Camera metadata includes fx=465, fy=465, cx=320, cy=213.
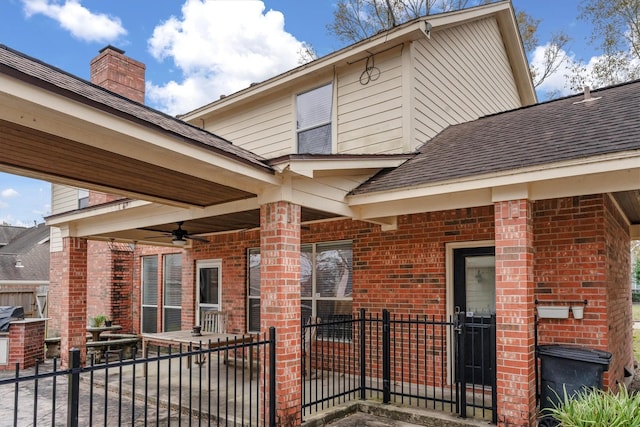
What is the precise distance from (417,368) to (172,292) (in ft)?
24.5

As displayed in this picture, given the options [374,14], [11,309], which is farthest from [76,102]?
[374,14]

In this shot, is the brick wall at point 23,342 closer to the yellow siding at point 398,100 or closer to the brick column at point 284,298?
the yellow siding at point 398,100

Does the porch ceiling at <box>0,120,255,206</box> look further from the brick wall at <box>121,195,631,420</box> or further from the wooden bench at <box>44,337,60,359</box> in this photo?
the wooden bench at <box>44,337,60,359</box>

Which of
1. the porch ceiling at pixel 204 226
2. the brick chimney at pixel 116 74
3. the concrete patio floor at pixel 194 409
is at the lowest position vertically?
the concrete patio floor at pixel 194 409

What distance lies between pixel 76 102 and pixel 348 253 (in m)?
5.34

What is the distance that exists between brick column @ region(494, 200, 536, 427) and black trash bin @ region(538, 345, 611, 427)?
220mm

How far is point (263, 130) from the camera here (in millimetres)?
9438

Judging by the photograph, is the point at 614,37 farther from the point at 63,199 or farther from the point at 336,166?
the point at 63,199

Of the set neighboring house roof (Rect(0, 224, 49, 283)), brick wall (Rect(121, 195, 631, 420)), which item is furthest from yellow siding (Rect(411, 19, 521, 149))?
neighboring house roof (Rect(0, 224, 49, 283))

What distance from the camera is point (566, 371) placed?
501 centimetres

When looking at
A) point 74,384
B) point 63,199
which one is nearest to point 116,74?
point 63,199

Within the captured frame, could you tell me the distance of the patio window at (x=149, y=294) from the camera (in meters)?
12.2

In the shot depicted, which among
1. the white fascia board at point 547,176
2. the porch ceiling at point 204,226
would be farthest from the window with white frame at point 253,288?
the white fascia board at point 547,176

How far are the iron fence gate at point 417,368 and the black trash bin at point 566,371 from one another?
1.84 feet
